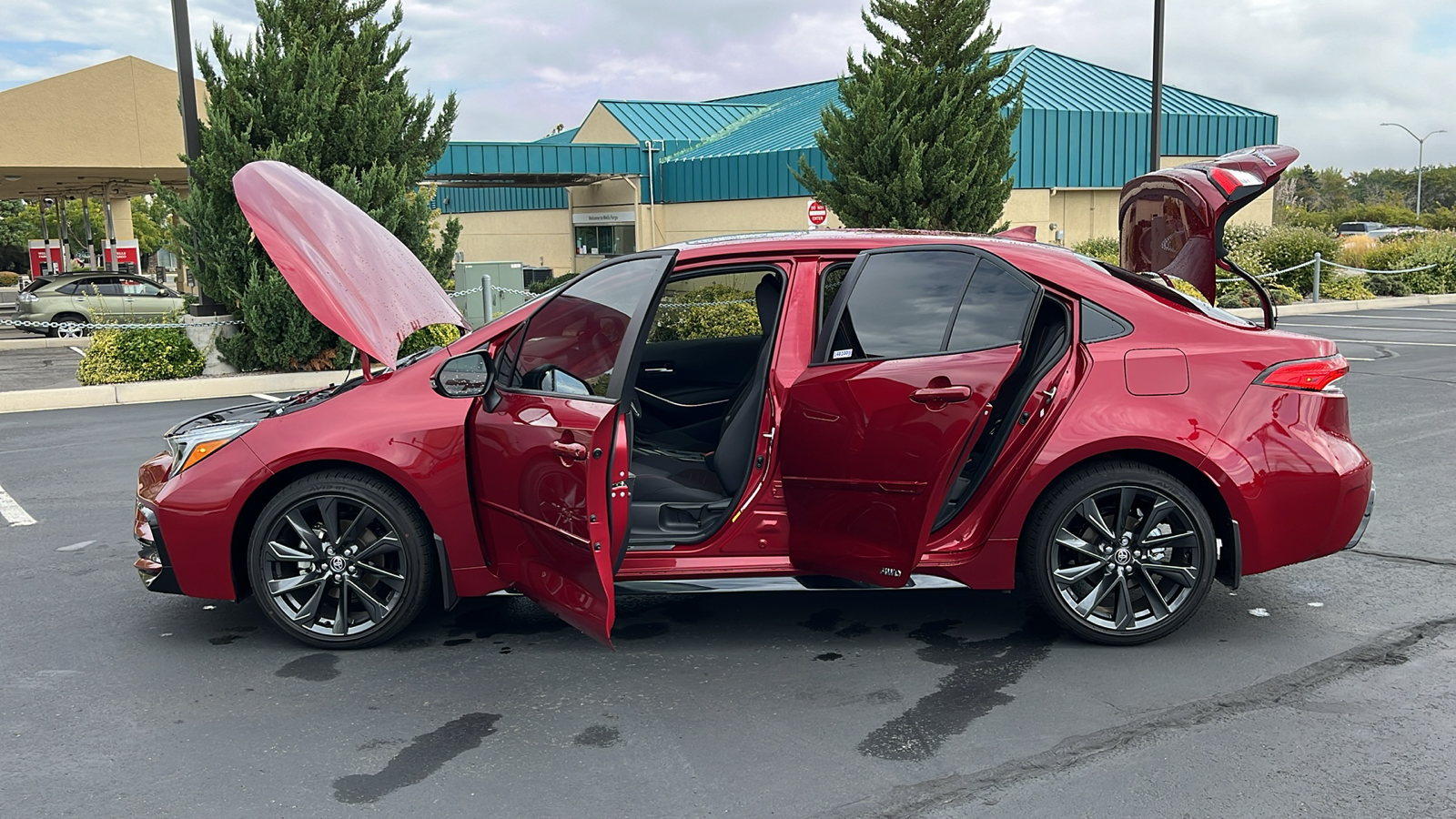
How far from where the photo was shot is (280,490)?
4602 millimetres

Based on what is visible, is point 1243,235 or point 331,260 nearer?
point 331,260

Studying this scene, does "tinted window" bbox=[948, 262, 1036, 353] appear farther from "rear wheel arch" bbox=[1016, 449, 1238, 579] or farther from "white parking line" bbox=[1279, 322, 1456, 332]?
"white parking line" bbox=[1279, 322, 1456, 332]

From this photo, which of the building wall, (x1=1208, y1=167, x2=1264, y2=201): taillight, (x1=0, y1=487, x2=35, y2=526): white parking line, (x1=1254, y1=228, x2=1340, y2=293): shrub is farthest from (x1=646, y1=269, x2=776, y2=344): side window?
the building wall

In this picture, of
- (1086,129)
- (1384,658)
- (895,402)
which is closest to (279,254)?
(895,402)

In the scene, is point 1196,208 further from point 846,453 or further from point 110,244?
point 110,244

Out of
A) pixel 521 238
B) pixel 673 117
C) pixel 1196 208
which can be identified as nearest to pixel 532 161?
pixel 673 117

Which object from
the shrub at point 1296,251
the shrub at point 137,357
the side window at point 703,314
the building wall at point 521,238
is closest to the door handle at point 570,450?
the side window at point 703,314

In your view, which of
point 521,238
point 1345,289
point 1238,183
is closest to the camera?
point 1238,183

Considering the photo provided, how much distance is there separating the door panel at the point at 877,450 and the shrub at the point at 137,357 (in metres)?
11.7

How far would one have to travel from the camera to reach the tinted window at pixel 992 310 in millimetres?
4285

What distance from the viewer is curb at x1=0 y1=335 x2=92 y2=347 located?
2100 centimetres

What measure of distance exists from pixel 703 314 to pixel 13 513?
4.77 m

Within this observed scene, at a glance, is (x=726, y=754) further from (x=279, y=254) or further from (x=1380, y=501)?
(x=1380, y=501)

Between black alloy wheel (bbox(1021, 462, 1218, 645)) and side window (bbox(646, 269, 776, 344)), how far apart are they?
1.81 meters
